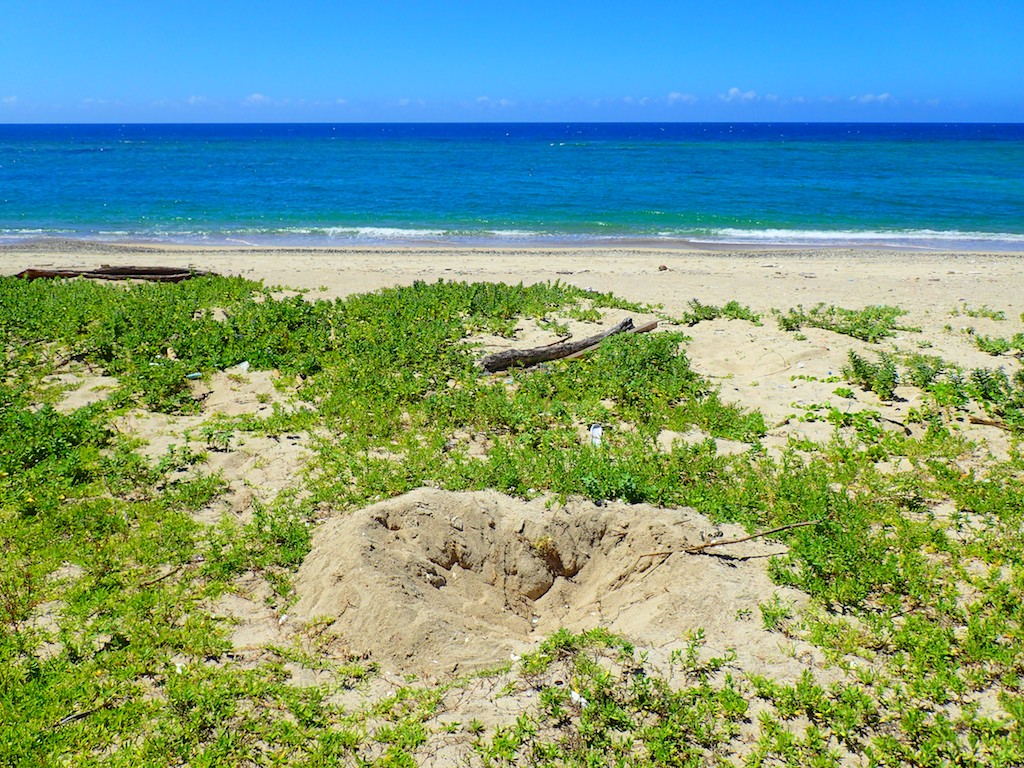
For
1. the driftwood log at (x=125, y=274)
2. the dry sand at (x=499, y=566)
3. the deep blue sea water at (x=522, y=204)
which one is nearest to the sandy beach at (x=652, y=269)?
the driftwood log at (x=125, y=274)

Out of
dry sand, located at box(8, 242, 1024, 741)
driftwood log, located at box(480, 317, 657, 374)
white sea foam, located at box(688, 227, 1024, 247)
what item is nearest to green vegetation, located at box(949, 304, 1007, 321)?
dry sand, located at box(8, 242, 1024, 741)

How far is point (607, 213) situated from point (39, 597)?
Answer: 2818cm

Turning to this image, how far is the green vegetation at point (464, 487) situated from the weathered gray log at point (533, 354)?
294mm

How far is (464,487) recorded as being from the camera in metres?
6.03

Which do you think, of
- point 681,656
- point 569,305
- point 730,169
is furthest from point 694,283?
point 730,169

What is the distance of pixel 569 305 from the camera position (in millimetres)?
11516

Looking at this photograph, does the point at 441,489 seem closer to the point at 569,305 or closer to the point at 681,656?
the point at 681,656

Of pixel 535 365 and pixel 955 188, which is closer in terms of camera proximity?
pixel 535 365

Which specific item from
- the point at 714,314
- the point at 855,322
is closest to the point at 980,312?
the point at 855,322

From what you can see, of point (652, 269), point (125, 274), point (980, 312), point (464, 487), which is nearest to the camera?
point (464, 487)

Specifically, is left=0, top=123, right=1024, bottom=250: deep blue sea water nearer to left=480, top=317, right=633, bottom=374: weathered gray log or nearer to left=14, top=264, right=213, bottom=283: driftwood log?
left=14, top=264, right=213, bottom=283: driftwood log

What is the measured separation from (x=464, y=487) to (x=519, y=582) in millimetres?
1050

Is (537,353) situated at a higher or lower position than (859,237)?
lower

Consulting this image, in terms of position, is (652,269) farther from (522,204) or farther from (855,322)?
(522,204)
